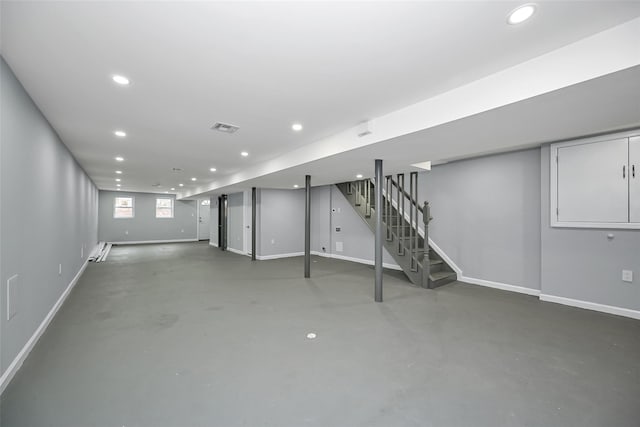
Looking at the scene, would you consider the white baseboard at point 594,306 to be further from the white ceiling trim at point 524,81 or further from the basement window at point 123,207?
the basement window at point 123,207

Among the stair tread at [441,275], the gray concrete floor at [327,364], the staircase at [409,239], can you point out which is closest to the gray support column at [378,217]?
the staircase at [409,239]

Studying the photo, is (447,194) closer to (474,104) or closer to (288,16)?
(474,104)

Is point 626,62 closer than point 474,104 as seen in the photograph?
Yes

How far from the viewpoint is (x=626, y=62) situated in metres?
1.70

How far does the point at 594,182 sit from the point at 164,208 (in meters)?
15.2

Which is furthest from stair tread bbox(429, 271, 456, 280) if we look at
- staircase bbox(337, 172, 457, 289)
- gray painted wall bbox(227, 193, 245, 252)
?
gray painted wall bbox(227, 193, 245, 252)

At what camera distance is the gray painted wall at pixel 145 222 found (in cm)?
1209

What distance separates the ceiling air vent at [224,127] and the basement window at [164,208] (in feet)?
37.8

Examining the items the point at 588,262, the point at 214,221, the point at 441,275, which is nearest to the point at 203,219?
the point at 214,221

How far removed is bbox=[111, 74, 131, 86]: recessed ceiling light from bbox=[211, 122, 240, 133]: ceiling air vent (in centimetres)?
117

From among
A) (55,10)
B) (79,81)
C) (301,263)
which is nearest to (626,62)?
(55,10)

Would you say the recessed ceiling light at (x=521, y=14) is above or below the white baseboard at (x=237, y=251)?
above

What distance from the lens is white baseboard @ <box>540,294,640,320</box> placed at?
3607mm

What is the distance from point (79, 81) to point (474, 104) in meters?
3.57
